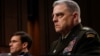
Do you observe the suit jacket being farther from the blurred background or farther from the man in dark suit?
the blurred background

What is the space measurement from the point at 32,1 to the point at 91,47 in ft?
20.5

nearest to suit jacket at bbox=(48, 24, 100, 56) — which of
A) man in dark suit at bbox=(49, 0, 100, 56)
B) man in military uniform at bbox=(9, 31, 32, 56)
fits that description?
man in dark suit at bbox=(49, 0, 100, 56)

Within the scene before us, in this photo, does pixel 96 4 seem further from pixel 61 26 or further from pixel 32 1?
pixel 61 26

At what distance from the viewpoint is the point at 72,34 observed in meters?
2.29

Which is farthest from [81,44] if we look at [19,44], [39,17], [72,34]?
[39,17]

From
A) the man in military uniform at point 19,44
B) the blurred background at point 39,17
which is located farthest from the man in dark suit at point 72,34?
the blurred background at point 39,17

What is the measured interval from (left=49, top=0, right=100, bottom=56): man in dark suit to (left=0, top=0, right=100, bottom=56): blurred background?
15.8ft

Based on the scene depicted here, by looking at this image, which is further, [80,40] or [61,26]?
[61,26]

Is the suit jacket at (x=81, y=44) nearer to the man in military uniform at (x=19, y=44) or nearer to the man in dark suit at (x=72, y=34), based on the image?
the man in dark suit at (x=72, y=34)

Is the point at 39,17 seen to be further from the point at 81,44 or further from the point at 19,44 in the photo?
the point at 81,44

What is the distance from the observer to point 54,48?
244 centimetres

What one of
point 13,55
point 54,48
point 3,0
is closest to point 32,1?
point 3,0

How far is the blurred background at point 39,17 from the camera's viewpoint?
24.6ft

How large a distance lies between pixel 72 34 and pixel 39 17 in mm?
5621
